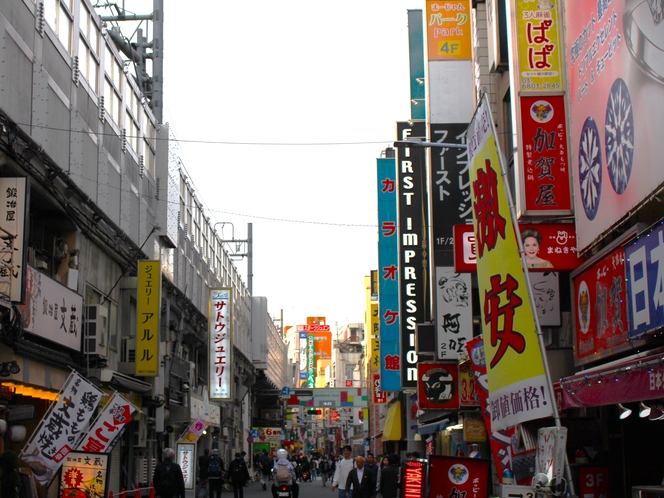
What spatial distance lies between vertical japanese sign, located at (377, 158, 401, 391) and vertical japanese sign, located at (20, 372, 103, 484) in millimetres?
20232

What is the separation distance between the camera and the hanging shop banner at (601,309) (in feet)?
36.3

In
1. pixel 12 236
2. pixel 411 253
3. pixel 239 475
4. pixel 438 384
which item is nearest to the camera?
pixel 12 236

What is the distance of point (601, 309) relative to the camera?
39.9 ft

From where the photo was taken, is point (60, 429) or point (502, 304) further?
point (60, 429)

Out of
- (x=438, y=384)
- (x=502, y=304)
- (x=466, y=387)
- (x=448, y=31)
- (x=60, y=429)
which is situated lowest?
(x=60, y=429)

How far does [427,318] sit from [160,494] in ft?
46.0

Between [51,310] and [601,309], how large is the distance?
11.1m

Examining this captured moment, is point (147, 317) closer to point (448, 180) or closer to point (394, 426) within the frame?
point (448, 180)

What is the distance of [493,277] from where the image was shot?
31.8 ft

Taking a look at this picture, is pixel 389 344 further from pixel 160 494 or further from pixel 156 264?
pixel 160 494

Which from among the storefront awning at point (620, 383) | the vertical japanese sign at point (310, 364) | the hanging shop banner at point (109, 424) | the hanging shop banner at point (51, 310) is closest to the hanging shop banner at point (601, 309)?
the storefront awning at point (620, 383)

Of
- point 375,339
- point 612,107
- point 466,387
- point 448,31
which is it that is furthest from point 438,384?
point 375,339

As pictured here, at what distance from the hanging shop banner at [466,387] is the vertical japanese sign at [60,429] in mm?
10617

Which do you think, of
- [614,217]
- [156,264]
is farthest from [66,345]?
[614,217]
